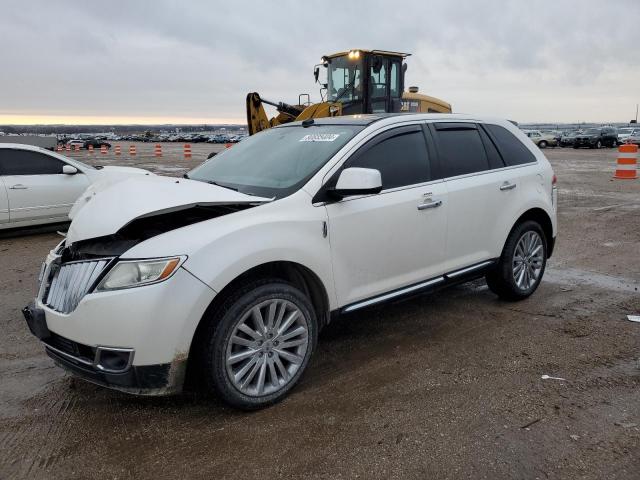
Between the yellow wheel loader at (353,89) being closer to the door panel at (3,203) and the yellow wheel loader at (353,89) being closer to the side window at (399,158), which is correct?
the door panel at (3,203)

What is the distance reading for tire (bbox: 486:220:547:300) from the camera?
4852 mm

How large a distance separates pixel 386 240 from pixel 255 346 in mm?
1236

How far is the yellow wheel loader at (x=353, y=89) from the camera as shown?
46.2ft

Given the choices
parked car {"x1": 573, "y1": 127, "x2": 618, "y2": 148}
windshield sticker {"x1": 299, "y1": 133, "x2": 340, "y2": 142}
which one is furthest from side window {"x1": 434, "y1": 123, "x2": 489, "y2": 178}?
parked car {"x1": 573, "y1": 127, "x2": 618, "y2": 148}

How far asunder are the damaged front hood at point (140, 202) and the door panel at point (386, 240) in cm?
63

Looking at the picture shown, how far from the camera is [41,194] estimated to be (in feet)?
27.4

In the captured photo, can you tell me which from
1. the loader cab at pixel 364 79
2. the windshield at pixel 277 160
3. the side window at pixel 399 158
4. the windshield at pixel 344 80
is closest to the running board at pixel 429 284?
the side window at pixel 399 158

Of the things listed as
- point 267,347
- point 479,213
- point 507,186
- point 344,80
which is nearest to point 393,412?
point 267,347

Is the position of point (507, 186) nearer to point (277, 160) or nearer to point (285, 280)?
point (277, 160)

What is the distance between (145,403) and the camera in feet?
11.0

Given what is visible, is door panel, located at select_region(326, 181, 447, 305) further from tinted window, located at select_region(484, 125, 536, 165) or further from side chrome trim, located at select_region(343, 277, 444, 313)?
tinted window, located at select_region(484, 125, 536, 165)

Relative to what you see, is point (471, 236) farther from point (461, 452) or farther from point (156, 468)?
point (156, 468)

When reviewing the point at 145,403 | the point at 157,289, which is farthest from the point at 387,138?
the point at 145,403

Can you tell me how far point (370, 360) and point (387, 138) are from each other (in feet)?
5.42
